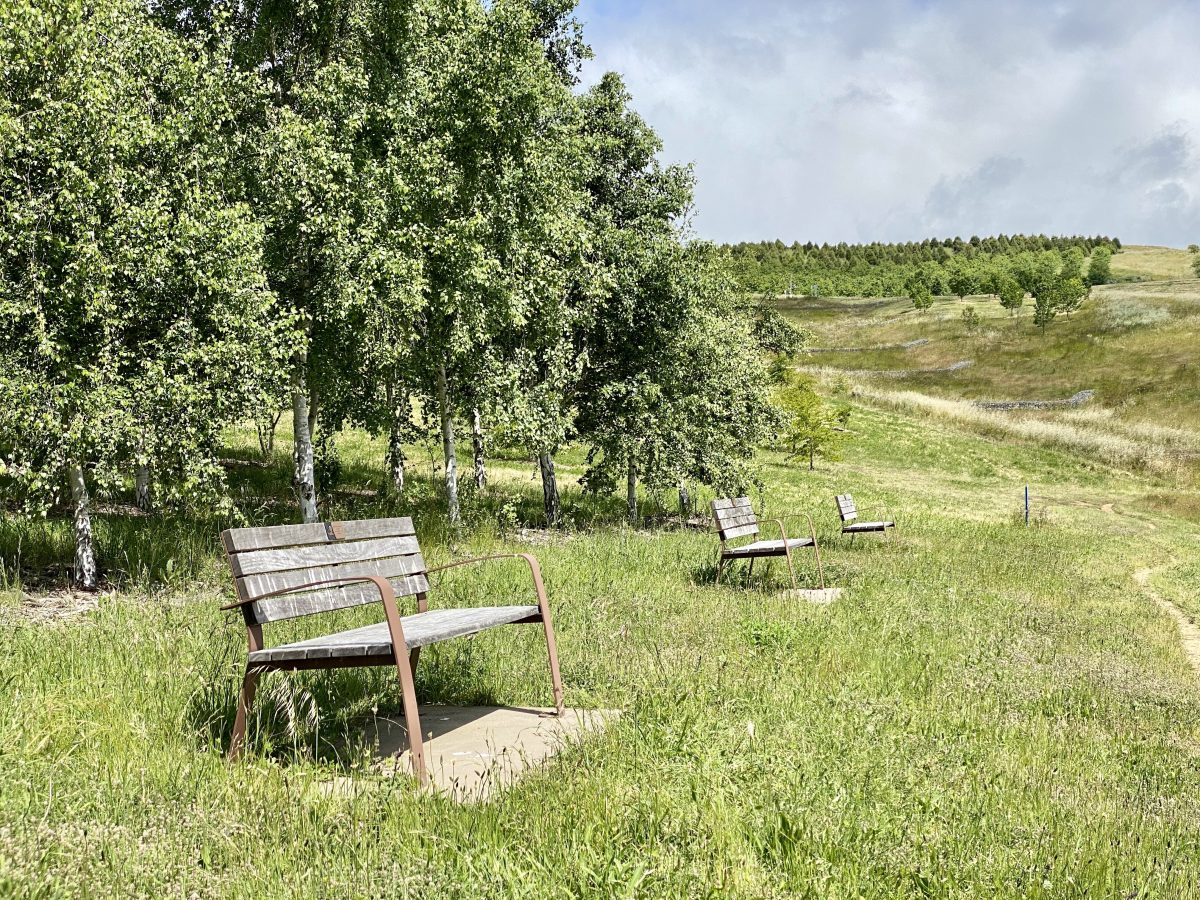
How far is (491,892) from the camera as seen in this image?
288 cm

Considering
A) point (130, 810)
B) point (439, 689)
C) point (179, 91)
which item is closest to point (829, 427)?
point (179, 91)

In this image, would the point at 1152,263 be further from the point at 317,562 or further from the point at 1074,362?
the point at 317,562

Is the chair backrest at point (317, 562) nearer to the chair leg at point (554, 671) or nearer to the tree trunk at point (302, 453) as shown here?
the chair leg at point (554, 671)

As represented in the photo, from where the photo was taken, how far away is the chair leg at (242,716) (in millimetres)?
4176

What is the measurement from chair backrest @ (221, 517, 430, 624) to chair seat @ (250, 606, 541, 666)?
0.94ft

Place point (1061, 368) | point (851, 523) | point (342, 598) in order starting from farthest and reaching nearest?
1. point (1061, 368)
2. point (851, 523)
3. point (342, 598)

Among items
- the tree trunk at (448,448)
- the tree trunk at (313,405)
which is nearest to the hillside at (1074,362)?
the tree trunk at (313,405)

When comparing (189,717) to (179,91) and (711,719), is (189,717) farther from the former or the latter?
(179,91)

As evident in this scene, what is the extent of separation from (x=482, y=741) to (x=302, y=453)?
34.5 ft

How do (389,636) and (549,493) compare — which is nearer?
(389,636)

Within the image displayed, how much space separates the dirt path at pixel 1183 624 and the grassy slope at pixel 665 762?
37cm

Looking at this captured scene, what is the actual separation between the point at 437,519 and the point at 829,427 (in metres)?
25.1

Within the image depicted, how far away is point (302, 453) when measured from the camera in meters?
14.3

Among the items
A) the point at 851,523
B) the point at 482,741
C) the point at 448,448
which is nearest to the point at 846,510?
the point at 851,523
